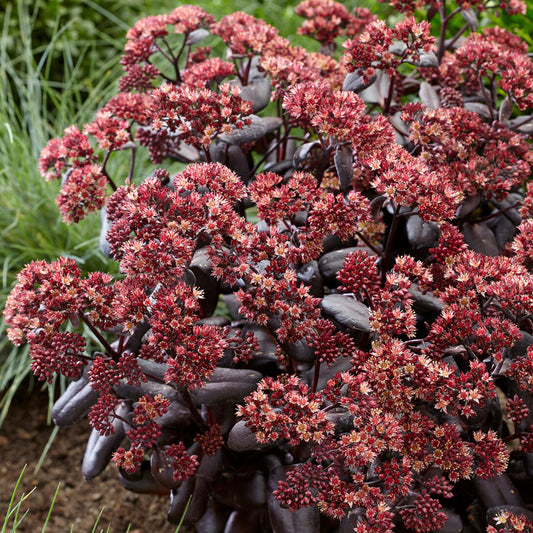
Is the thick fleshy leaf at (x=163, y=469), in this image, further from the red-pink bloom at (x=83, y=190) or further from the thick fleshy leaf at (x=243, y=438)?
the red-pink bloom at (x=83, y=190)

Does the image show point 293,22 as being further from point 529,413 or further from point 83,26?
point 529,413

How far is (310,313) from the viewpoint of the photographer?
1.10 meters

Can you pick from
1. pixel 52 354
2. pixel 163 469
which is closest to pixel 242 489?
pixel 163 469

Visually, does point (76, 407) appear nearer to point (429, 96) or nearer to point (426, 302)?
point (426, 302)

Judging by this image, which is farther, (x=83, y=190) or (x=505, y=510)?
(x=83, y=190)

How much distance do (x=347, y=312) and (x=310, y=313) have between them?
0.07m

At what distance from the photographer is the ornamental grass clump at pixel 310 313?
1.04m

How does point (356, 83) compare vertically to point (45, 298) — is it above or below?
above

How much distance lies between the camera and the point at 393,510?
1.11m

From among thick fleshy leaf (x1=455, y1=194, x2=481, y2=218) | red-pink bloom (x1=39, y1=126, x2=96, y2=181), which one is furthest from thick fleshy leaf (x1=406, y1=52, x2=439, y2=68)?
red-pink bloom (x1=39, y1=126, x2=96, y2=181)

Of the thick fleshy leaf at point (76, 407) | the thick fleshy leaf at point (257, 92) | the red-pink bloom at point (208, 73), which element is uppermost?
the red-pink bloom at point (208, 73)

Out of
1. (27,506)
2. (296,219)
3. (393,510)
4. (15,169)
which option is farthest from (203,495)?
(15,169)

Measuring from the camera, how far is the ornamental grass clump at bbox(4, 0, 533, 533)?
3.43 ft

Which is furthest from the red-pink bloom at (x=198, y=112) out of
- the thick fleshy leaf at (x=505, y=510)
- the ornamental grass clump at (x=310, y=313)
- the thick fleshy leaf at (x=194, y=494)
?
the thick fleshy leaf at (x=505, y=510)
